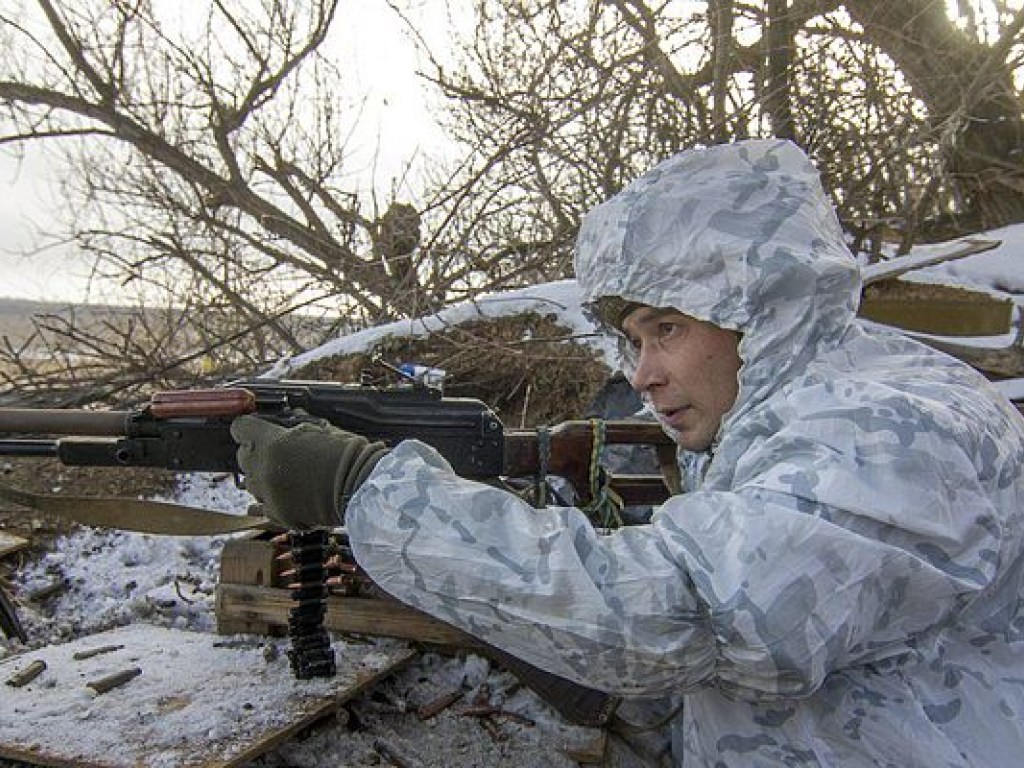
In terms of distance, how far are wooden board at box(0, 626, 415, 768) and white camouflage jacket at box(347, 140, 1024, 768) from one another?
1383mm

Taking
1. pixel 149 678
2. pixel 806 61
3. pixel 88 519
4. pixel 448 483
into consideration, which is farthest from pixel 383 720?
Answer: pixel 806 61

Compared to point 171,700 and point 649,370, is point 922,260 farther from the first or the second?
point 171,700

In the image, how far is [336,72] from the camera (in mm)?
8766

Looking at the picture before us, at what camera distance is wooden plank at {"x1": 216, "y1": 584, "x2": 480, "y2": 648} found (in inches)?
134

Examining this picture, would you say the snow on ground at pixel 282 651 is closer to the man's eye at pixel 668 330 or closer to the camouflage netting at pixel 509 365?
the camouflage netting at pixel 509 365

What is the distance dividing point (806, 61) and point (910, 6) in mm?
1845

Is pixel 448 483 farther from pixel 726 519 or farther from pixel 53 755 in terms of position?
pixel 53 755

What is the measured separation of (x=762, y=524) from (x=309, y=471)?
937mm

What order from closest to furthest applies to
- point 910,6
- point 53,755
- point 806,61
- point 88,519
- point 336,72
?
1. point 53,755
2. point 88,519
3. point 806,61
4. point 910,6
5. point 336,72

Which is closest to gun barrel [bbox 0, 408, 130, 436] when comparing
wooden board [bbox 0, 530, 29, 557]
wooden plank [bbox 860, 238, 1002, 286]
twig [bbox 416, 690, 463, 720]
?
twig [bbox 416, 690, 463, 720]

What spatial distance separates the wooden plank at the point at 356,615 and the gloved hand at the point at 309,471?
4.70 feet

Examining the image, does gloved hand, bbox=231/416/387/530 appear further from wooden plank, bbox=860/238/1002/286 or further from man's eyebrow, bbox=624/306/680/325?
wooden plank, bbox=860/238/1002/286

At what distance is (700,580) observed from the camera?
137 centimetres

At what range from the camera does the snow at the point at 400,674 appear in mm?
3008
